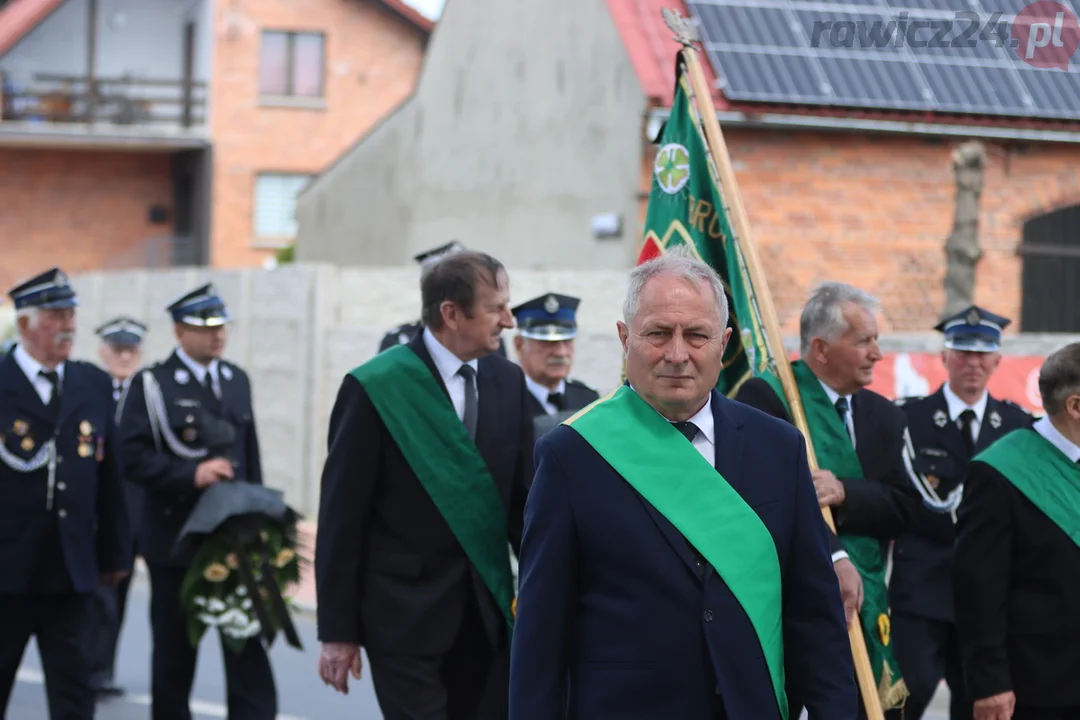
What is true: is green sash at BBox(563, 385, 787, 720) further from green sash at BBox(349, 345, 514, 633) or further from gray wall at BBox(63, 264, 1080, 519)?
gray wall at BBox(63, 264, 1080, 519)

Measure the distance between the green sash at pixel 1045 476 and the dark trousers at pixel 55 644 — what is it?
3908 millimetres

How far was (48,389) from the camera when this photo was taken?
763 centimetres

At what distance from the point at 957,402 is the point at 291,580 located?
3173 mm

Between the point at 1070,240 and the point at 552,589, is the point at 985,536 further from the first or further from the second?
the point at 1070,240

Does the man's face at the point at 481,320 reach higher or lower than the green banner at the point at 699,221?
lower

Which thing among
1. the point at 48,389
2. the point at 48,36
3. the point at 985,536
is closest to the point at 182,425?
the point at 48,389

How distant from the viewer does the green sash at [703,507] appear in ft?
12.0

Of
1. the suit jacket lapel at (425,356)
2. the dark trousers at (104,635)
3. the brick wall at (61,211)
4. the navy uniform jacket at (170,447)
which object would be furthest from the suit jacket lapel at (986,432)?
the brick wall at (61,211)

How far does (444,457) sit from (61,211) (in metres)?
34.2

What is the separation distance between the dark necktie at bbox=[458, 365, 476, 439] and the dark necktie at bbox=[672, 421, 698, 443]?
6.78 feet

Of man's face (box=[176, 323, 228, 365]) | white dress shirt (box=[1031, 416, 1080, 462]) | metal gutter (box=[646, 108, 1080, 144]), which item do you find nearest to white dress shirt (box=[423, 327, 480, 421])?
white dress shirt (box=[1031, 416, 1080, 462])

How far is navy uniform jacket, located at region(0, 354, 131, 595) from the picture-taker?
24.0 ft

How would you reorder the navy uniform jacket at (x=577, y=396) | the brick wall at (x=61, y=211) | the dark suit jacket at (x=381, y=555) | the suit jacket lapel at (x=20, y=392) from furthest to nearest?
the brick wall at (x=61, y=211)
the navy uniform jacket at (x=577, y=396)
the suit jacket lapel at (x=20, y=392)
the dark suit jacket at (x=381, y=555)

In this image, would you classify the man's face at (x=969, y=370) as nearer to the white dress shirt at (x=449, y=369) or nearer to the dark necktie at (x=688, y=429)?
the white dress shirt at (x=449, y=369)
